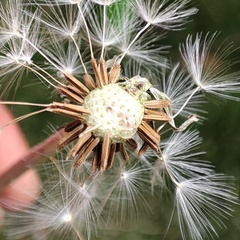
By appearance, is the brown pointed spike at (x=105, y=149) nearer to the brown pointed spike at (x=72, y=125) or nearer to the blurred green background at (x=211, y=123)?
the brown pointed spike at (x=72, y=125)

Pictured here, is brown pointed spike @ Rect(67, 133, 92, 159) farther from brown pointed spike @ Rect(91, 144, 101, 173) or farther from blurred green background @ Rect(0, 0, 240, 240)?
blurred green background @ Rect(0, 0, 240, 240)

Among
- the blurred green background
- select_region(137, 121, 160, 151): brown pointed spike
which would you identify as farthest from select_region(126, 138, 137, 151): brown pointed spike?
the blurred green background

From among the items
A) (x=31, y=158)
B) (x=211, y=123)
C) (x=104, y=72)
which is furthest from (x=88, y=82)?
(x=211, y=123)

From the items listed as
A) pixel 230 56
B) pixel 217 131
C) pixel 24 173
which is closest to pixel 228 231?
pixel 217 131

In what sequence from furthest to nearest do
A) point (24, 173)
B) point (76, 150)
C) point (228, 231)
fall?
1. point (228, 231)
2. point (24, 173)
3. point (76, 150)

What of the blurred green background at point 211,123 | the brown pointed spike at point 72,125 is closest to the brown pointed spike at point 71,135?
the brown pointed spike at point 72,125

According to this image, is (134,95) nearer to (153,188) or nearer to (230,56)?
(153,188)

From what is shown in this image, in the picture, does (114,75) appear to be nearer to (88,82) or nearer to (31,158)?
(88,82)
